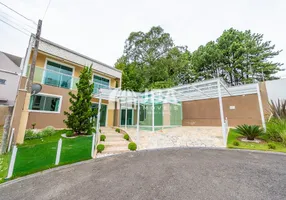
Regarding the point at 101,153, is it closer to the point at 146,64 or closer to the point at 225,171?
the point at 225,171

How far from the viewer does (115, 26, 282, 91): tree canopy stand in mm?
17594

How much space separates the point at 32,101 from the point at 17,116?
2.92 m

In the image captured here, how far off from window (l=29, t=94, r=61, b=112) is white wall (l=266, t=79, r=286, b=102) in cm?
1605

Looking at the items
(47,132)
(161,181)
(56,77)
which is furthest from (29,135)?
(161,181)

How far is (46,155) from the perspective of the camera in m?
4.10

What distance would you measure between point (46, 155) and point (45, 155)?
32mm

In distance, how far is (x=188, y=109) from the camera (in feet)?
44.7

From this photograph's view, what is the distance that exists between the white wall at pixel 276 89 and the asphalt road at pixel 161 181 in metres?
7.35

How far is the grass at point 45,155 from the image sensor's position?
3596 millimetres

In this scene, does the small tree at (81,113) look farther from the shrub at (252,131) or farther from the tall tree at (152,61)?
the tall tree at (152,61)

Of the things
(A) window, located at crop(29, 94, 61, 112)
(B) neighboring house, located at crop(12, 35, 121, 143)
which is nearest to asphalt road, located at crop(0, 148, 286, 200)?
(B) neighboring house, located at crop(12, 35, 121, 143)

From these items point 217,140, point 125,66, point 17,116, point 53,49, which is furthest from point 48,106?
point 125,66

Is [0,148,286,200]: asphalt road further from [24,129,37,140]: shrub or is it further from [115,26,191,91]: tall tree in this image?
[115,26,191,91]: tall tree

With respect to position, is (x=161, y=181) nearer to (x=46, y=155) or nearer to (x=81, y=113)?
(x=46, y=155)
